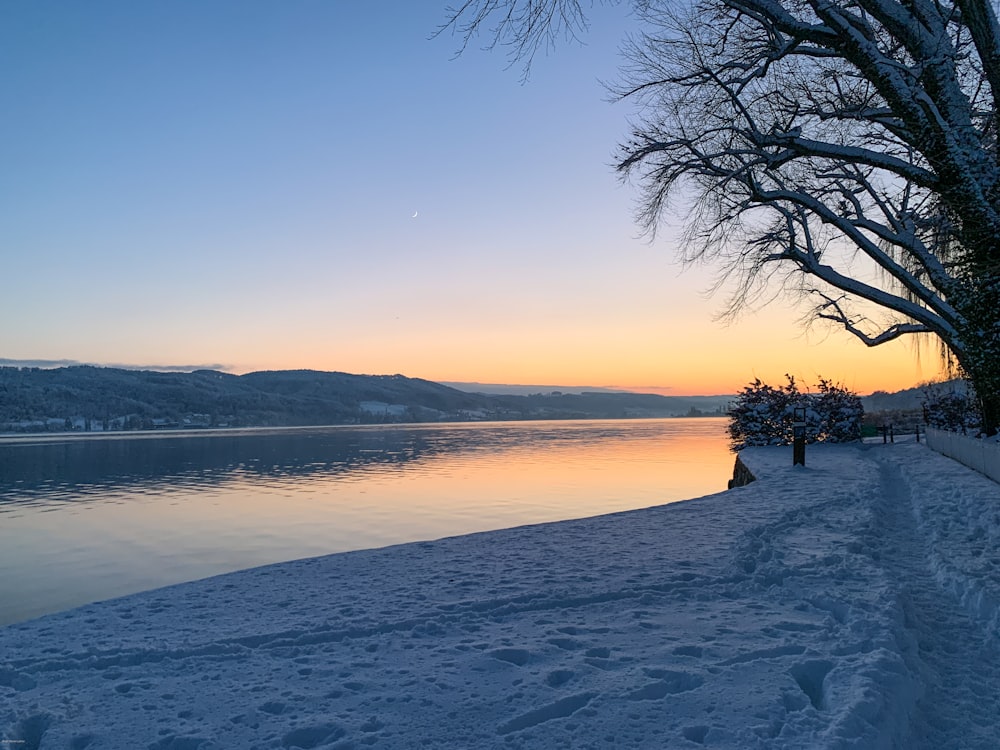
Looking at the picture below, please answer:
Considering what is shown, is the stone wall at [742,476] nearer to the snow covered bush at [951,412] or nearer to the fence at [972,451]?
the fence at [972,451]

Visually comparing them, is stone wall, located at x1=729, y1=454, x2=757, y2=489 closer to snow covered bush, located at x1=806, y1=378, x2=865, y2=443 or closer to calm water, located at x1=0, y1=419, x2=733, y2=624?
calm water, located at x1=0, y1=419, x2=733, y2=624

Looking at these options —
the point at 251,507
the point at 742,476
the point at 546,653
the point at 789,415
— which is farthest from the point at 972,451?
the point at 251,507

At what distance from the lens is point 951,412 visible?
26.9m

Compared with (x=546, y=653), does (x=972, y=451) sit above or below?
above

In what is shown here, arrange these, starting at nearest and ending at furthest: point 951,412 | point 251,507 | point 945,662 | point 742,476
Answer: point 945,662 → point 742,476 → point 251,507 → point 951,412

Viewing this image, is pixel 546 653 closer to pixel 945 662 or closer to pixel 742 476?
pixel 945 662

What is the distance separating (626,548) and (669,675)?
13.5 feet

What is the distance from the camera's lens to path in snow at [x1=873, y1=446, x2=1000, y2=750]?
3.56m

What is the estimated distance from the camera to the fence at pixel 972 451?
43.7ft

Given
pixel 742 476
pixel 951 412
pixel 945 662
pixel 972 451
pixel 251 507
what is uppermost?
pixel 951 412

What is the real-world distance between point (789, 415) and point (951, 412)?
658cm

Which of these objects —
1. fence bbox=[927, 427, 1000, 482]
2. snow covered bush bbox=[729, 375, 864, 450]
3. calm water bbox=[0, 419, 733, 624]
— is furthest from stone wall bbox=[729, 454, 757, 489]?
snow covered bush bbox=[729, 375, 864, 450]

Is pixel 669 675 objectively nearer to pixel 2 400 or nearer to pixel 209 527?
pixel 209 527

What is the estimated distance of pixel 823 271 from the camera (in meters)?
13.2
